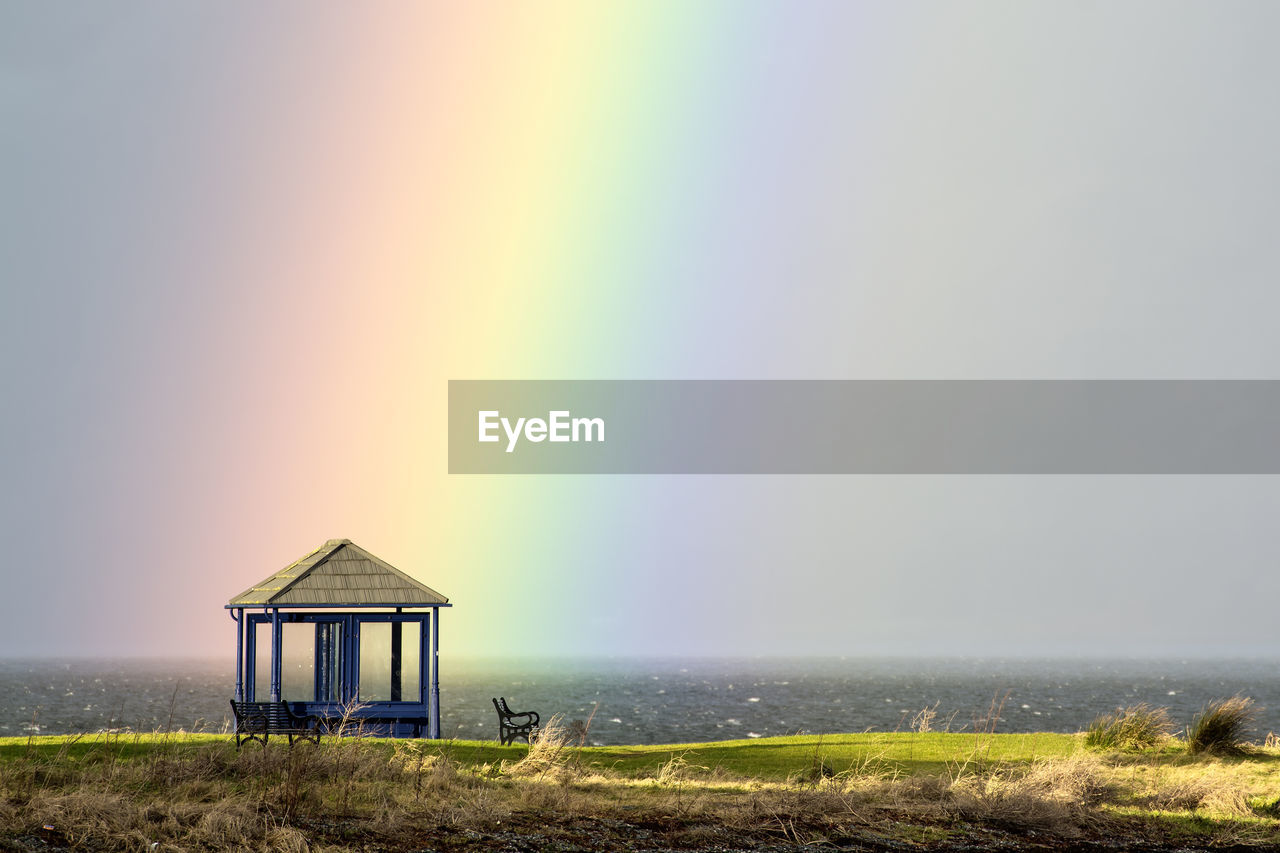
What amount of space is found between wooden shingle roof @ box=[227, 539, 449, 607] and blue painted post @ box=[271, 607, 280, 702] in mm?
519

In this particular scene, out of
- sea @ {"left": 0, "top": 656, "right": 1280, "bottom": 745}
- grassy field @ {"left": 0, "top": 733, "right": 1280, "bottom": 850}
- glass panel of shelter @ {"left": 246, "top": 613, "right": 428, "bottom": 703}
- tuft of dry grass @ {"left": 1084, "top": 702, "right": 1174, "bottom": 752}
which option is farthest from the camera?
sea @ {"left": 0, "top": 656, "right": 1280, "bottom": 745}

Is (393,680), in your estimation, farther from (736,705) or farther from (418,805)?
(736,705)

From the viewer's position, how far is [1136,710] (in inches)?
875

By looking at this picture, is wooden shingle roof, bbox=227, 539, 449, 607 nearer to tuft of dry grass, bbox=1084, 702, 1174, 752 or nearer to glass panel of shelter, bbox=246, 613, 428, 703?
glass panel of shelter, bbox=246, 613, 428, 703

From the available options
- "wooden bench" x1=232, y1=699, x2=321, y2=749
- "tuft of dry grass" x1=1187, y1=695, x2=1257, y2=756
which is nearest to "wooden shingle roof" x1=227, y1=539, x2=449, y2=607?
"wooden bench" x1=232, y1=699, x2=321, y2=749

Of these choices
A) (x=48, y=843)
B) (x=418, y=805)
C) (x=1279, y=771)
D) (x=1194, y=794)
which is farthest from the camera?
(x=1279, y=771)

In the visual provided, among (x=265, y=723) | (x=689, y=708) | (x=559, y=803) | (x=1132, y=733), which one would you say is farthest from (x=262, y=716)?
(x=689, y=708)

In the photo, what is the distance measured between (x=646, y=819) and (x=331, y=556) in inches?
533

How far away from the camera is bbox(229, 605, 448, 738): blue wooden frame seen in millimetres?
23922

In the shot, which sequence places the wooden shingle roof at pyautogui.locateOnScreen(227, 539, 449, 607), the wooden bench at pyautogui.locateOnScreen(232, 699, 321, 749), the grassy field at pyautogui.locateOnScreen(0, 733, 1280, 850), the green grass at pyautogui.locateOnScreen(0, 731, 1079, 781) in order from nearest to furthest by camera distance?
the grassy field at pyautogui.locateOnScreen(0, 733, 1280, 850), the green grass at pyautogui.locateOnScreen(0, 731, 1079, 781), the wooden bench at pyautogui.locateOnScreen(232, 699, 321, 749), the wooden shingle roof at pyautogui.locateOnScreen(227, 539, 449, 607)

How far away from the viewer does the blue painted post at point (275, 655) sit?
23.8 m

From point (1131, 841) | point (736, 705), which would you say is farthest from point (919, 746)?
point (736, 705)

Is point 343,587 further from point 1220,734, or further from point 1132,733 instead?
point 1220,734

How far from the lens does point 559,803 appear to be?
13828 millimetres
